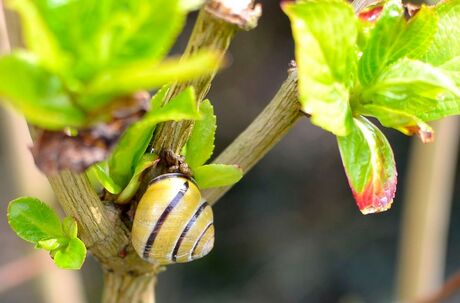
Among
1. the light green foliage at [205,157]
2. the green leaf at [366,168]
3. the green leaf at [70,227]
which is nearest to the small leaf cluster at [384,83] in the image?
the green leaf at [366,168]

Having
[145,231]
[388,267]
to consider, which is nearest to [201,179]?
[145,231]

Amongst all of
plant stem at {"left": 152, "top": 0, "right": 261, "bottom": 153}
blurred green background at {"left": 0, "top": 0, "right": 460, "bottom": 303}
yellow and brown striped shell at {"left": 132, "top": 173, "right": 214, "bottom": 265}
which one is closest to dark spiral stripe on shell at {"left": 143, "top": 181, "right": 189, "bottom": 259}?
yellow and brown striped shell at {"left": 132, "top": 173, "right": 214, "bottom": 265}

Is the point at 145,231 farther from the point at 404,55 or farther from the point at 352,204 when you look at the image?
the point at 352,204

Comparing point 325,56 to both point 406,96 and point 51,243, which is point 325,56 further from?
point 51,243

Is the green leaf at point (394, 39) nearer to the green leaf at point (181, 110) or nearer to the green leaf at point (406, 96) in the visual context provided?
the green leaf at point (406, 96)

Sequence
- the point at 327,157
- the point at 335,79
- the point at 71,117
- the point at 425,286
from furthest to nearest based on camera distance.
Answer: the point at 327,157, the point at 425,286, the point at 335,79, the point at 71,117

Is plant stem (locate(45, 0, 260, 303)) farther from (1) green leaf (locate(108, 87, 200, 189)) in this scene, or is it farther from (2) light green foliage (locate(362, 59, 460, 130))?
(2) light green foliage (locate(362, 59, 460, 130))
